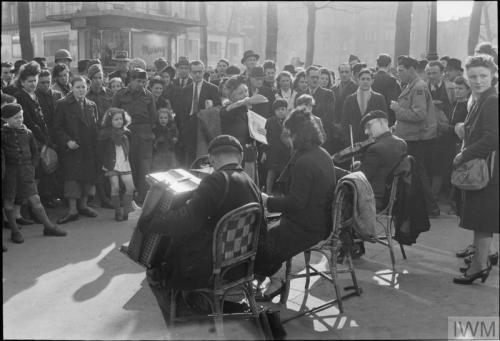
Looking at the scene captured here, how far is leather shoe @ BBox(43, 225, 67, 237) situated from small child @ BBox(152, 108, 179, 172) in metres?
1.57

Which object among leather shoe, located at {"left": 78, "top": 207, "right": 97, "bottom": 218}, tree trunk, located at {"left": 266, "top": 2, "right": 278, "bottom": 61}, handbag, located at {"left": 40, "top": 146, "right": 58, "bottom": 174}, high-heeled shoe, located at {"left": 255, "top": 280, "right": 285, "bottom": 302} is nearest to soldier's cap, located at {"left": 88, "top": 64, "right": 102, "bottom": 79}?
handbag, located at {"left": 40, "top": 146, "right": 58, "bottom": 174}

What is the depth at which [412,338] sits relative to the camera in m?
3.03

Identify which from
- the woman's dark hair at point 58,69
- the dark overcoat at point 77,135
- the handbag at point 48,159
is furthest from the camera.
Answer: the woman's dark hair at point 58,69

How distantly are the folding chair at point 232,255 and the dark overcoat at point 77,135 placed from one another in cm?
352

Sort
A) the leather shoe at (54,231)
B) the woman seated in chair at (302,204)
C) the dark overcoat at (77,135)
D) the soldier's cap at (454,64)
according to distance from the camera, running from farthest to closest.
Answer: the soldier's cap at (454,64) < the dark overcoat at (77,135) < the leather shoe at (54,231) < the woman seated in chair at (302,204)

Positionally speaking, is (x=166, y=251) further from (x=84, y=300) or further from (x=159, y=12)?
(x=159, y=12)

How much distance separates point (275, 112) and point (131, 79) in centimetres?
178

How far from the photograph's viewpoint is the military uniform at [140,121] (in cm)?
696

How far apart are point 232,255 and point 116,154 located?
3693 mm

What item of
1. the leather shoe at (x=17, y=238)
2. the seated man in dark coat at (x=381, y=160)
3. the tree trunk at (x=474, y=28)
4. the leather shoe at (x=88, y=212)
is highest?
the tree trunk at (x=474, y=28)

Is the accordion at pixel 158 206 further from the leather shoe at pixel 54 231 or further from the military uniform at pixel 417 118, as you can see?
the military uniform at pixel 417 118

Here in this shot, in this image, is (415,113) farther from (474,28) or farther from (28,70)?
(474,28)

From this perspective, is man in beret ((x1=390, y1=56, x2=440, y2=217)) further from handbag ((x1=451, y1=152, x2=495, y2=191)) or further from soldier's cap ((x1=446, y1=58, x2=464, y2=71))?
handbag ((x1=451, y1=152, x2=495, y2=191))

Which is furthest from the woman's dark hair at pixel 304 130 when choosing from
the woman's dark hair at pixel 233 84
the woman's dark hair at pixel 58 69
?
the woman's dark hair at pixel 58 69
